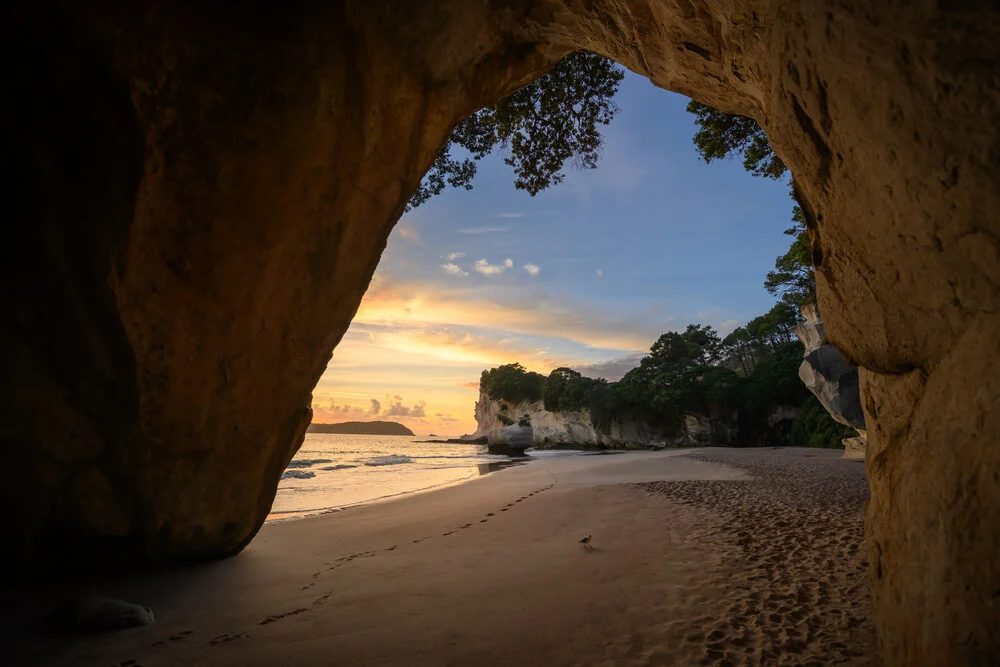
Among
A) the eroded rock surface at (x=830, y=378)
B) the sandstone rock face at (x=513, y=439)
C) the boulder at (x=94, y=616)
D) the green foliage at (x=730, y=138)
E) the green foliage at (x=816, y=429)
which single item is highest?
the green foliage at (x=730, y=138)

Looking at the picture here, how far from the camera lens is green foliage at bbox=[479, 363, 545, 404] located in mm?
58219

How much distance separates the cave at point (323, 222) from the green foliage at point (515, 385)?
52924 mm

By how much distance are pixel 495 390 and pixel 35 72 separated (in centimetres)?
5803

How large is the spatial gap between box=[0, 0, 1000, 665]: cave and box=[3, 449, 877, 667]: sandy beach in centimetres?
93

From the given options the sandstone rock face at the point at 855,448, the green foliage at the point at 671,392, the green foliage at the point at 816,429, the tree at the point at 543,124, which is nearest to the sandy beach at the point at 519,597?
the tree at the point at 543,124

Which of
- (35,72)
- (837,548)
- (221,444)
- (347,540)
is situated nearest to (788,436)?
(837,548)

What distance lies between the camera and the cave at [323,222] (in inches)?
69.0

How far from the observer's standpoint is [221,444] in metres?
5.00

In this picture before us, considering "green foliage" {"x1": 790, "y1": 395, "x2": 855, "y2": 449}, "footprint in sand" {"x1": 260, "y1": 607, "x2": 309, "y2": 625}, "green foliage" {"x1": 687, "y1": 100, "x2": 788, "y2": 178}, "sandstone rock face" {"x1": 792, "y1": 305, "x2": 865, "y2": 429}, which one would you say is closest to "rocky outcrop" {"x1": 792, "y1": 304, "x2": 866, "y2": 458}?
"sandstone rock face" {"x1": 792, "y1": 305, "x2": 865, "y2": 429}

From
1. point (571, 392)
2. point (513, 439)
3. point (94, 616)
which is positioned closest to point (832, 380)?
point (94, 616)

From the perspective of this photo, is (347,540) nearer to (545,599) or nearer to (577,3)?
(545,599)

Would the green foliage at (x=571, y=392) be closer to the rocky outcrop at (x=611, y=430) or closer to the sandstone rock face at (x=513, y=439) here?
the rocky outcrop at (x=611, y=430)

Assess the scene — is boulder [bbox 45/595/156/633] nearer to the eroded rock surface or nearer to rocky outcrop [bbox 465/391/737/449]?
the eroded rock surface

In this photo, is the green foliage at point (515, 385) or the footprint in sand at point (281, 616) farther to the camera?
the green foliage at point (515, 385)
